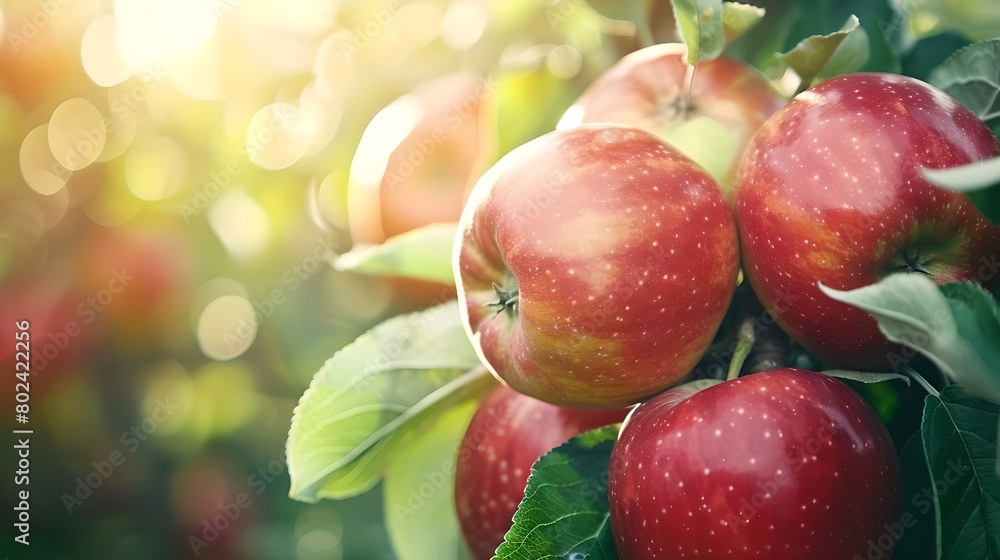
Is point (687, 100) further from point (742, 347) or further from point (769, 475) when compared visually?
point (769, 475)

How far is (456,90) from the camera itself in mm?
1042

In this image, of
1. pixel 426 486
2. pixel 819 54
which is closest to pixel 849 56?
pixel 819 54

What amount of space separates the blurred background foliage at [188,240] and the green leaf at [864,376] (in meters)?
0.75

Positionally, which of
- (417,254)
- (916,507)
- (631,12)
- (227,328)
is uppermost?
(631,12)

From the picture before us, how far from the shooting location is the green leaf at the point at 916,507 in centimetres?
53

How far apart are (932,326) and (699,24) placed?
0.32 metres

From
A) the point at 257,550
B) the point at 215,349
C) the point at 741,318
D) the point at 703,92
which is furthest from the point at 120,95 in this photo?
the point at 741,318

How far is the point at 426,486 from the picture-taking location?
83cm

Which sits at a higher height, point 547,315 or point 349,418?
point 547,315

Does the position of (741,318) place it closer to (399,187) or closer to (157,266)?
(399,187)

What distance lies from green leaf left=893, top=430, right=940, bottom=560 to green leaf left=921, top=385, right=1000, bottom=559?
35 millimetres

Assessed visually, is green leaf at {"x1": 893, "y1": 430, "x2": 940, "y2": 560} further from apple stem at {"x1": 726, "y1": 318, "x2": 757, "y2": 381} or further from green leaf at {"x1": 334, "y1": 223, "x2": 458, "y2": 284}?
green leaf at {"x1": 334, "y1": 223, "x2": 458, "y2": 284}

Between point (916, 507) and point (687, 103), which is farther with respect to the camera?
point (687, 103)

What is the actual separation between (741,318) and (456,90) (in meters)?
0.57
